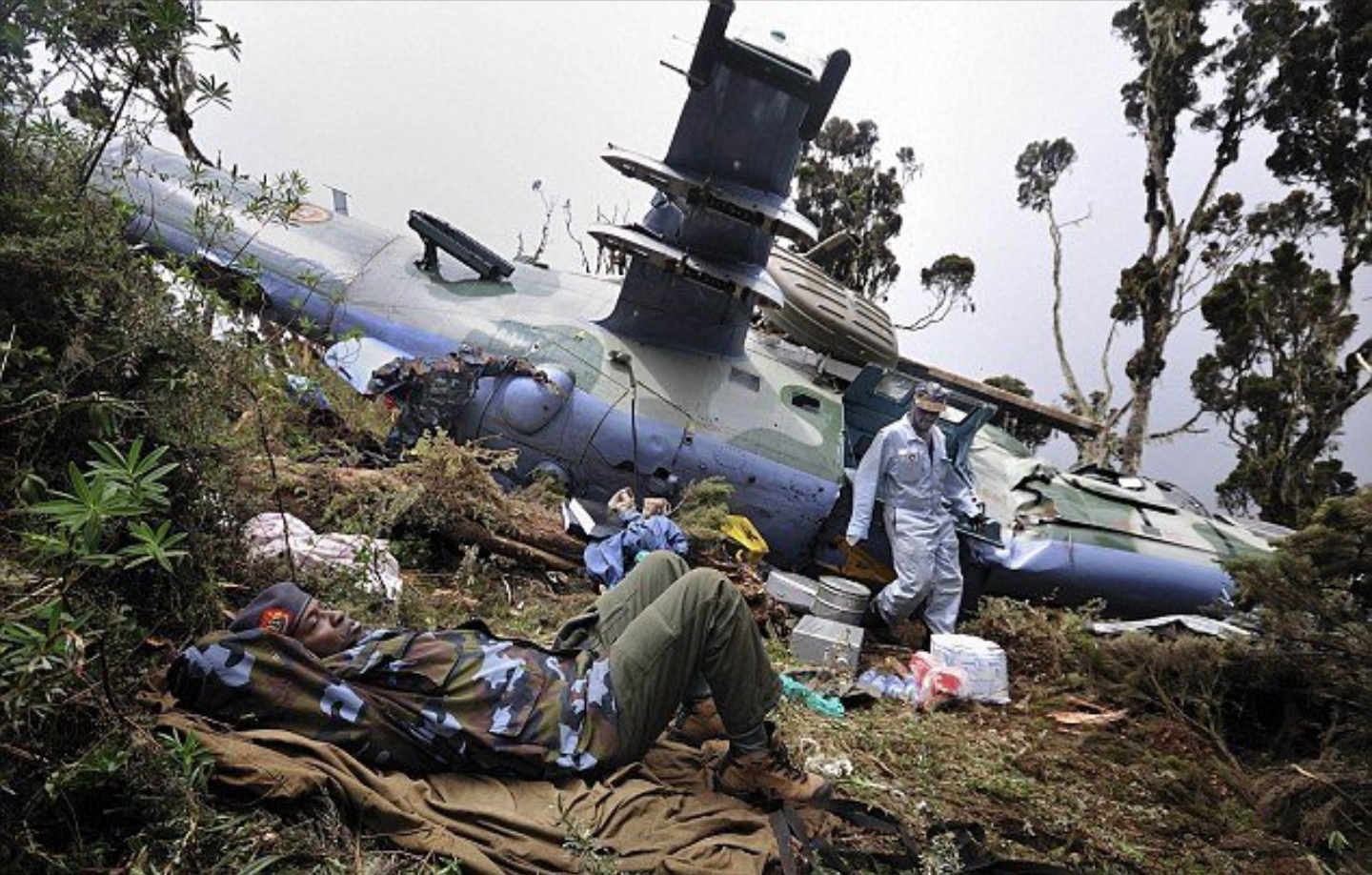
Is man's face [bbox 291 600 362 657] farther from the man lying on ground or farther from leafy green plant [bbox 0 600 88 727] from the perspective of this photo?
leafy green plant [bbox 0 600 88 727]

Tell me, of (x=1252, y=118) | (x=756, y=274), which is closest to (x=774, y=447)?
(x=756, y=274)

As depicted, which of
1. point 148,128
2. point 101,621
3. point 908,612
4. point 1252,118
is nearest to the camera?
point 101,621

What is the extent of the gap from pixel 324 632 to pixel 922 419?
4571mm

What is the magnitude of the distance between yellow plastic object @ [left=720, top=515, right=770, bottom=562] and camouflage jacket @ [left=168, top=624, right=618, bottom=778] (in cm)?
291

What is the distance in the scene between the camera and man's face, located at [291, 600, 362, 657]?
248 cm

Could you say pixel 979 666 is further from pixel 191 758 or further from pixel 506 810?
pixel 191 758

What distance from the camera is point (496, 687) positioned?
2488 mm

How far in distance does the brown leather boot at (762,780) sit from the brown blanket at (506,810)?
83 mm

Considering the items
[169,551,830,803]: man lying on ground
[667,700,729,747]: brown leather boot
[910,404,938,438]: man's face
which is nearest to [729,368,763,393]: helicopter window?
[910,404,938,438]: man's face

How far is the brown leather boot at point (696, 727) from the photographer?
308 cm

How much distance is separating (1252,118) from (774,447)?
17.2 m

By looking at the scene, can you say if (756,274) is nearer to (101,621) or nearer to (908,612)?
(908,612)

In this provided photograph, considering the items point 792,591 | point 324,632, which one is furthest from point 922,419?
point 324,632

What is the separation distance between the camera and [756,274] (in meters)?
6.27
